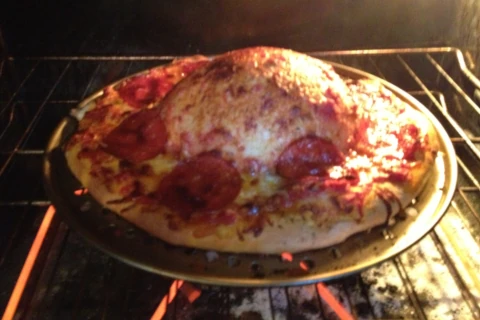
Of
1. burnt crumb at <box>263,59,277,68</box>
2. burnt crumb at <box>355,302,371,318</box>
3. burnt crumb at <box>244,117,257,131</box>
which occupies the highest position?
burnt crumb at <box>263,59,277,68</box>

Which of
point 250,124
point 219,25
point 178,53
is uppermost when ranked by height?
point 250,124

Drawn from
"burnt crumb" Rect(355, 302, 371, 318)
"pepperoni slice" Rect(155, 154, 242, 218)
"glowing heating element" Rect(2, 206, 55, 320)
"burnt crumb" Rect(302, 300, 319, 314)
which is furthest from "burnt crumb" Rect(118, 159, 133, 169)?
"burnt crumb" Rect(355, 302, 371, 318)

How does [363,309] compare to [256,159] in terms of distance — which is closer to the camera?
[256,159]

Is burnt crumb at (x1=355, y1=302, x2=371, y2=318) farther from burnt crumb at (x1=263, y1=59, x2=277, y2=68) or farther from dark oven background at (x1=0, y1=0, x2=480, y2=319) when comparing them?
burnt crumb at (x1=263, y1=59, x2=277, y2=68)

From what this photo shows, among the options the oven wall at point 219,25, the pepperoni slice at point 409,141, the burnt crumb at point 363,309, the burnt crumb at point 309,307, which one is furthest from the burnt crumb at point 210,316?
the oven wall at point 219,25

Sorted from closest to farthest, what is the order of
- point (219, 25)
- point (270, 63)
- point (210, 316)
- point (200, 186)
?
point (200, 186)
point (270, 63)
point (210, 316)
point (219, 25)

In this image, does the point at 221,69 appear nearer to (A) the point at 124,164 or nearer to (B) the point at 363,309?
(A) the point at 124,164

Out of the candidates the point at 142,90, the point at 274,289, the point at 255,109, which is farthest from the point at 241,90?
the point at 274,289
